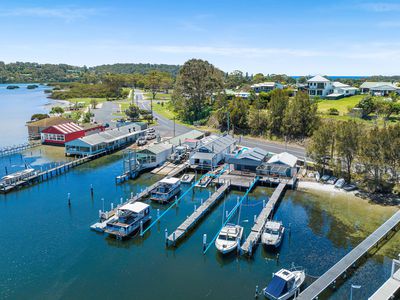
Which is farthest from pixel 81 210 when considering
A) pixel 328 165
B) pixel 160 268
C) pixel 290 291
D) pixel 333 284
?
pixel 328 165

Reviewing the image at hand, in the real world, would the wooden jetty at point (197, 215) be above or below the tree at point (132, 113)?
below

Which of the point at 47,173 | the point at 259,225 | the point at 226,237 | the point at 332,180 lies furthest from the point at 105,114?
the point at 226,237

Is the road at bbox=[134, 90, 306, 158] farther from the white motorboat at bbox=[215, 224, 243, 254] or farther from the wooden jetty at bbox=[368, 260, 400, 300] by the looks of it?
the wooden jetty at bbox=[368, 260, 400, 300]

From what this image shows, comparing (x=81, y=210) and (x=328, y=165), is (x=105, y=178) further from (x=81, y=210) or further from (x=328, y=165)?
(x=328, y=165)

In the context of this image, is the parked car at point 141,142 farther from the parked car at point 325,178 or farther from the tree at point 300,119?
the parked car at point 325,178

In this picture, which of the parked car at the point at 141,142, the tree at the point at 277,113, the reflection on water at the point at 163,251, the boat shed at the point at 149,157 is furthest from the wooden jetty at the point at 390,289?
the parked car at the point at 141,142

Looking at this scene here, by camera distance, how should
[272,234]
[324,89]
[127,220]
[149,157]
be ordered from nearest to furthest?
[272,234], [127,220], [149,157], [324,89]

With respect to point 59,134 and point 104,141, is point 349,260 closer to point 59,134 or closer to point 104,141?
point 104,141
